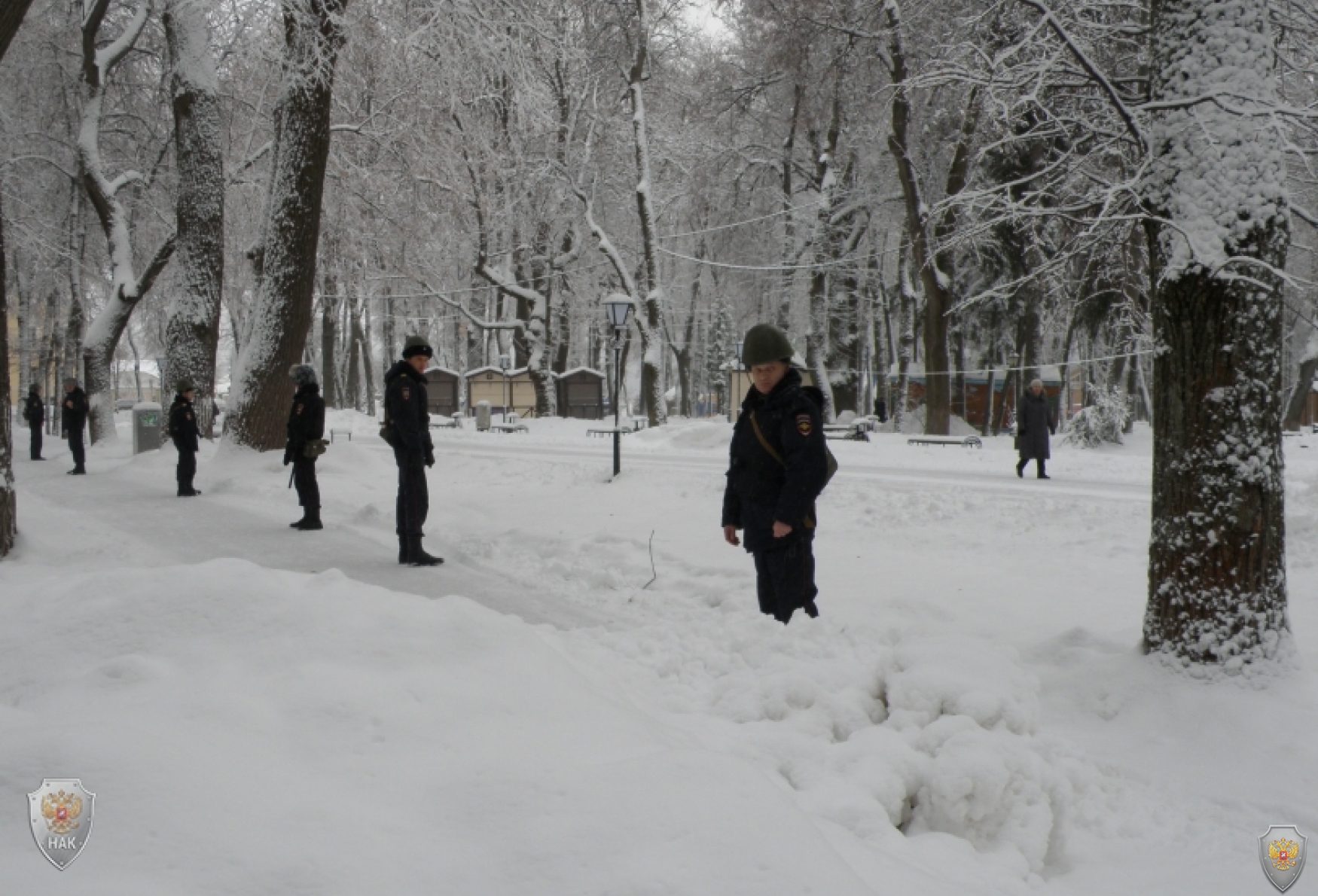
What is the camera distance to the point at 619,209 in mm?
34281

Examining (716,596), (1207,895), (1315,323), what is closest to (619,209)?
(716,596)

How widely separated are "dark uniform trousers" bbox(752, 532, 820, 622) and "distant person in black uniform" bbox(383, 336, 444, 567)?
3.69 metres

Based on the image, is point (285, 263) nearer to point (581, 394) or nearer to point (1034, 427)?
point (1034, 427)

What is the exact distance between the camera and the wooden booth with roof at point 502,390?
136 ft

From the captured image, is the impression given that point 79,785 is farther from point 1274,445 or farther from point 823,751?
point 1274,445

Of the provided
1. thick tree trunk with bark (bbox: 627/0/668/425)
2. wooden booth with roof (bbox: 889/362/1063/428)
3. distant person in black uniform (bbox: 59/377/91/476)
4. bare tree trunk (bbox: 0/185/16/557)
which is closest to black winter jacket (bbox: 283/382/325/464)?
bare tree trunk (bbox: 0/185/16/557)

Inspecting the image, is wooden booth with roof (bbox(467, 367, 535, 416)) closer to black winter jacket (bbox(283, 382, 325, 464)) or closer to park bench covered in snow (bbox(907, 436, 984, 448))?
park bench covered in snow (bbox(907, 436, 984, 448))

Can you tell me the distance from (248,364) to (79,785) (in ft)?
41.7

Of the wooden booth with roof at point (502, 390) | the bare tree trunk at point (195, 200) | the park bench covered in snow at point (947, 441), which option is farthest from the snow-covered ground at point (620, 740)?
the wooden booth with roof at point (502, 390)

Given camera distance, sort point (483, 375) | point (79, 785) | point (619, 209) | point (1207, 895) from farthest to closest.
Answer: point (483, 375)
point (619, 209)
point (1207, 895)
point (79, 785)

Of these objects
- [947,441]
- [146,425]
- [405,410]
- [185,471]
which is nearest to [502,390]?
[146,425]

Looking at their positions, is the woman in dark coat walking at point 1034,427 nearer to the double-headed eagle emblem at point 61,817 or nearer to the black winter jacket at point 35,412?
the double-headed eagle emblem at point 61,817

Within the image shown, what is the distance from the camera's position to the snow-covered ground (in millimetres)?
2486

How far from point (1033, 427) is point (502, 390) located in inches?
1153
